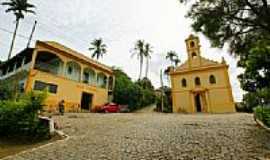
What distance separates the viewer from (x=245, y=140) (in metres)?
7.48

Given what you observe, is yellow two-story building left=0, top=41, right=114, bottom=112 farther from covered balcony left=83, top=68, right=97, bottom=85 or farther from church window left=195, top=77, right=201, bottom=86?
church window left=195, top=77, right=201, bottom=86

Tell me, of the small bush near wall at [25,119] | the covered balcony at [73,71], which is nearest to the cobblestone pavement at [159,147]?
the small bush near wall at [25,119]

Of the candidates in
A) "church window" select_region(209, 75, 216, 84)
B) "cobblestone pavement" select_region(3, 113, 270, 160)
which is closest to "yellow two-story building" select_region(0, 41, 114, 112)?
"cobblestone pavement" select_region(3, 113, 270, 160)

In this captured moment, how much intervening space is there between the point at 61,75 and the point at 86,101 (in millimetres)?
5692

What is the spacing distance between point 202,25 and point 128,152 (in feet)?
24.6

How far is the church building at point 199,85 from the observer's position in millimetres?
30438

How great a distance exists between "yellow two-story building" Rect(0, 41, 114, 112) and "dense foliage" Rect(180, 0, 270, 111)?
49.3 ft

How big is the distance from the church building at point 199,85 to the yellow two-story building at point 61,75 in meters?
11.1

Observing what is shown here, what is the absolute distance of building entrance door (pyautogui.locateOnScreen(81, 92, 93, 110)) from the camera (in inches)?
1157

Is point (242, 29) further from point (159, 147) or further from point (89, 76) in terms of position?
point (89, 76)

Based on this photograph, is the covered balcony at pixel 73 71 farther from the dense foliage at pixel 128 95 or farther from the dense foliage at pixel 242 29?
the dense foliage at pixel 242 29

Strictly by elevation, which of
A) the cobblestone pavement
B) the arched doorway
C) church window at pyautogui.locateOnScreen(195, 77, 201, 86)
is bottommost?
the cobblestone pavement

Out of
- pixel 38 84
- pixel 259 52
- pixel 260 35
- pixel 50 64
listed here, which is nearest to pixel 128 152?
pixel 259 52

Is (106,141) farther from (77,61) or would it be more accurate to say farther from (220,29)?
(77,61)
